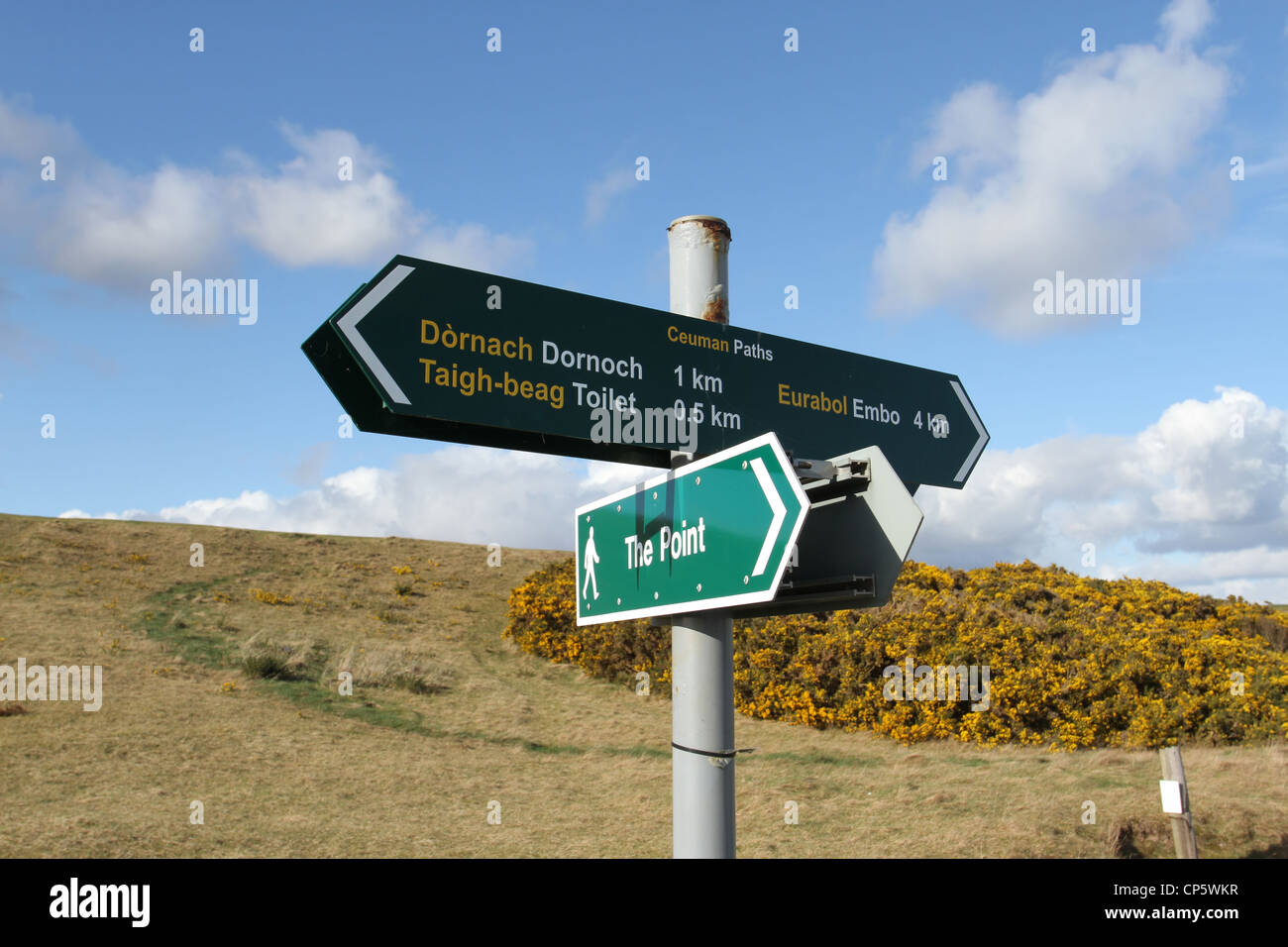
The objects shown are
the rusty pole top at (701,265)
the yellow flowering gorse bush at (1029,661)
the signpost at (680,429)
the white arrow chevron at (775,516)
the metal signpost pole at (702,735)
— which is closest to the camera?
the white arrow chevron at (775,516)

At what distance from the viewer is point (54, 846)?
23.6 feet

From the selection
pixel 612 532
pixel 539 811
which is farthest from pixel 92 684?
pixel 612 532

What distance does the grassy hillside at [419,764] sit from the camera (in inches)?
313

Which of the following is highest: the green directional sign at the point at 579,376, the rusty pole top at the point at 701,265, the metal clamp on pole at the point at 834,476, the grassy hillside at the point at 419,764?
the rusty pole top at the point at 701,265

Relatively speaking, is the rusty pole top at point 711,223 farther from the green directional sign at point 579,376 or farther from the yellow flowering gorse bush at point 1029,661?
the yellow flowering gorse bush at point 1029,661

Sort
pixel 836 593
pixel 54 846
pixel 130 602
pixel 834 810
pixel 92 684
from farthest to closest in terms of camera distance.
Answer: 1. pixel 130 602
2. pixel 92 684
3. pixel 834 810
4. pixel 54 846
5. pixel 836 593

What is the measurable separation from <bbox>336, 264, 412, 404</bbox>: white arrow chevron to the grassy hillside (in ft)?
20.5

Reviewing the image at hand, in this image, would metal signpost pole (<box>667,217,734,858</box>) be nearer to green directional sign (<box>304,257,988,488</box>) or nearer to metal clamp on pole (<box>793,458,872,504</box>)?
metal clamp on pole (<box>793,458,872,504</box>)

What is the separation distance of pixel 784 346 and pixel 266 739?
31.4 feet

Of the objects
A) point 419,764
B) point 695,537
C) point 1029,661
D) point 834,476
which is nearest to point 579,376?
point 695,537

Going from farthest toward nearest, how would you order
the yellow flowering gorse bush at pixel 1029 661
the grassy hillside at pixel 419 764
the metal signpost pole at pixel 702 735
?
the yellow flowering gorse bush at pixel 1029 661
the grassy hillside at pixel 419 764
the metal signpost pole at pixel 702 735

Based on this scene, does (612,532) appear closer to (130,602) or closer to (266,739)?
(266,739)

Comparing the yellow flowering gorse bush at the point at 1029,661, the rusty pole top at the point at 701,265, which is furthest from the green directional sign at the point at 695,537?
the yellow flowering gorse bush at the point at 1029,661

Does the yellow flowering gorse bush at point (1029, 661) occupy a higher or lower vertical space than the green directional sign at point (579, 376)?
lower
